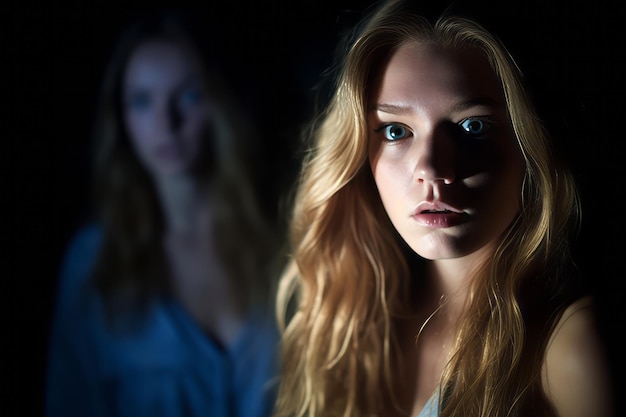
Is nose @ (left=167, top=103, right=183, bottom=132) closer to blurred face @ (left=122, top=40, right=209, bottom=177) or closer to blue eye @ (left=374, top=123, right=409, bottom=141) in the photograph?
blurred face @ (left=122, top=40, right=209, bottom=177)

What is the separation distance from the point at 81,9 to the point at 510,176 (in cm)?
102

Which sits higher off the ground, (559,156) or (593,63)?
(593,63)

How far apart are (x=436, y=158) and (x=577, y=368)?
14.4 inches

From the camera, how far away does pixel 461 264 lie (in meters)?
1.00

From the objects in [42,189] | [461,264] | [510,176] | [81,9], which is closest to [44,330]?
[42,189]

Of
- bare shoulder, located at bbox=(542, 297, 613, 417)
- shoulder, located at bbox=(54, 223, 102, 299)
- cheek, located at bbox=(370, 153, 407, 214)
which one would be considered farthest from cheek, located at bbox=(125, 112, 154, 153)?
bare shoulder, located at bbox=(542, 297, 613, 417)

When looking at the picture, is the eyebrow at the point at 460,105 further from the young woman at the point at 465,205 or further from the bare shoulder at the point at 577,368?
the bare shoulder at the point at 577,368

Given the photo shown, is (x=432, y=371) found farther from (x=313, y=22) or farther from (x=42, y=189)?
(x=42, y=189)

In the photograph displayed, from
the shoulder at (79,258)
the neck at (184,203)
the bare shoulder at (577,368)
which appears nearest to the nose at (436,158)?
the bare shoulder at (577,368)

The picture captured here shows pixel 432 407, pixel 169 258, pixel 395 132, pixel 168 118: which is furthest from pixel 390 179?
pixel 169 258

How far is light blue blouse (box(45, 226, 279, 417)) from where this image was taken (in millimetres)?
1413

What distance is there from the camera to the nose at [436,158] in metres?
0.87

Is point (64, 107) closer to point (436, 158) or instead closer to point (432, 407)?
point (436, 158)

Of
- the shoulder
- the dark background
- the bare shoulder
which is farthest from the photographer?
the shoulder
